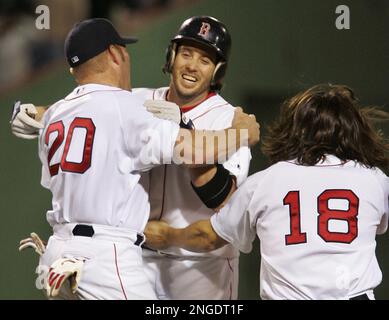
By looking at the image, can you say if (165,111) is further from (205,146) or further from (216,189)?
(216,189)

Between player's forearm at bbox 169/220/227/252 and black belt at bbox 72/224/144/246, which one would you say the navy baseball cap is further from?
player's forearm at bbox 169/220/227/252

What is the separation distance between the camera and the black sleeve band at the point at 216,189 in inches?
99.8

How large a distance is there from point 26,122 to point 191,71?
0.59 meters

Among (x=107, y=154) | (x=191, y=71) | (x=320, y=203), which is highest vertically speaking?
(x=191, y=71)

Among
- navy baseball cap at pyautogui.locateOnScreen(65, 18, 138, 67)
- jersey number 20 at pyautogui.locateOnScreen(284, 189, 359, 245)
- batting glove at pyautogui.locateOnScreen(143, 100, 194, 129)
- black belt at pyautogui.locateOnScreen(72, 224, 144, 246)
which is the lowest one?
black belt at pyautogui.locateOnScreen(72, 224, 144, 246)

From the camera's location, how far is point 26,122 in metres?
2.61

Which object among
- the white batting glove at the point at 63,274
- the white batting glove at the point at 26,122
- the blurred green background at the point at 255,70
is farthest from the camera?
the blurred green background at the point at 255,70

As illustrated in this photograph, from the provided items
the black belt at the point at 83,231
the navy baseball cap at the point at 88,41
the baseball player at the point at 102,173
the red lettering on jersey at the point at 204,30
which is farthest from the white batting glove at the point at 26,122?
the red lettering on jersey at the point at 204,30

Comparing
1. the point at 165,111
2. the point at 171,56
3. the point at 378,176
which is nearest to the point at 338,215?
the point at 378,176

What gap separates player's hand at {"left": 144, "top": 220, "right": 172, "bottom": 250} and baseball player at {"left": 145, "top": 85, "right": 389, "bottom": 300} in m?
0.41

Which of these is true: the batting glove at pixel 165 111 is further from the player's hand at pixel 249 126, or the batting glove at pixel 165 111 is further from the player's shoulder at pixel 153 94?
the player's shoulder at pixel 153 94

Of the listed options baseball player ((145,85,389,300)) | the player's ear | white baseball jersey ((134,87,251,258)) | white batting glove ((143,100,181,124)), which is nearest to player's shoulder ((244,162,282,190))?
baseball player ((145,85,389,300))

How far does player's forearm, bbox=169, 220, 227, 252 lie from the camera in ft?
8.17

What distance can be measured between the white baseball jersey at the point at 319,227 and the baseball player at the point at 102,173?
0.35 meters
